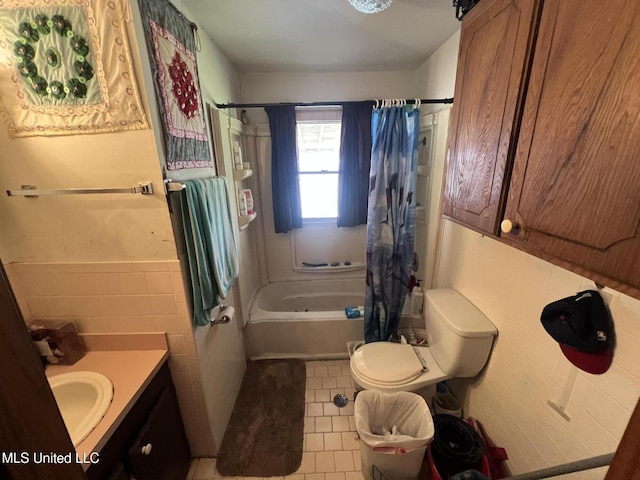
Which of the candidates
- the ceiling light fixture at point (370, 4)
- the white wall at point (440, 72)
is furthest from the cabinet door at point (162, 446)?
the white wall at point (440, 72)

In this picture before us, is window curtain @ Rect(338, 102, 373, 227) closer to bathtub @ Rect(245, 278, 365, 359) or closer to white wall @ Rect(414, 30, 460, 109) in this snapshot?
white wall @ Rect(414, 30, 460, 109)

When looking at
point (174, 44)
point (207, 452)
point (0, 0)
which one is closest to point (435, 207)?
point (174, 44)

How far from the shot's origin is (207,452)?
59.7 inches

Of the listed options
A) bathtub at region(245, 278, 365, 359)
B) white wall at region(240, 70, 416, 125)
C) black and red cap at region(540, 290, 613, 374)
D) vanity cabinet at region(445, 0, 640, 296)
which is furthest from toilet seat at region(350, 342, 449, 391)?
white wall at region(240, 70, 416, 125)

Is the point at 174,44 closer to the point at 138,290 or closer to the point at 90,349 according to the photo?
the point at 138,290

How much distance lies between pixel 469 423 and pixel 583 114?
1.58 meters

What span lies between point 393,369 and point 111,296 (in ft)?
4.87

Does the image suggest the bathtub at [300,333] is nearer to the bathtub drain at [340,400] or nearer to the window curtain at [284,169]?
the bathtub drain at [340,400]

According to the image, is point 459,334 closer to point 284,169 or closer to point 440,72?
point 440,72

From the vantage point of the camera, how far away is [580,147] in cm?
61

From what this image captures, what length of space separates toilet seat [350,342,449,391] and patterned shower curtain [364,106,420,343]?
427 mm

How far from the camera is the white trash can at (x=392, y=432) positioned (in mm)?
1197

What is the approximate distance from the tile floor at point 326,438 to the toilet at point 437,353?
17.0 inches

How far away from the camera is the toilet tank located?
135 centimetres
